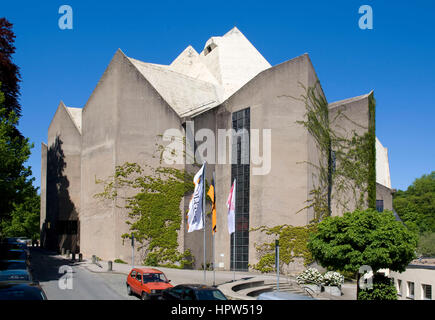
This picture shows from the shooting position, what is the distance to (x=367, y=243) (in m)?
22.2

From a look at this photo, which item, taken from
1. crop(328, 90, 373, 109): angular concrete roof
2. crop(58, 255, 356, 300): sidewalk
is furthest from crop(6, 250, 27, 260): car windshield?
crop(328, 90, 373, 109): angular concrete roof

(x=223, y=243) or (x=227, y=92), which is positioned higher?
(x=227, y=92)

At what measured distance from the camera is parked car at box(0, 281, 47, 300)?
36.0 feet

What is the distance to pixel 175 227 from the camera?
3350 centimetres

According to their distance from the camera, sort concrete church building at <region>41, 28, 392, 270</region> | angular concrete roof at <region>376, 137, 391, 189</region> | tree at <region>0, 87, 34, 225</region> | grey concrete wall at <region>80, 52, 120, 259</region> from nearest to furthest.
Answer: tree at <region>0, 87, 34, 225</region>, concrete church building at <region>41, 28, 392, 270</region>, grey concrete wall at <region>80, 52, 120, 259</region>, angular concrete roof at <region>376, 137, 391, 189</region>

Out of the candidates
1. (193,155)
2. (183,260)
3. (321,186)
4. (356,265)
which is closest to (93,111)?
(193,155)

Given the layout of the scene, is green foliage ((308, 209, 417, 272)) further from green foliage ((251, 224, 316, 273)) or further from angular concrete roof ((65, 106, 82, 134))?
angular concrete roof ((65, 106, 82, 134))

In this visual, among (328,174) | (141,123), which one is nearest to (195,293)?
(141,123)

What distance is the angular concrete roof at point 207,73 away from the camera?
38781 millimetres

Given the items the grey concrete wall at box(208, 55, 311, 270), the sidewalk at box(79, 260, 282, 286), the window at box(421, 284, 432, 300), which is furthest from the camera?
the grey concrete wall at box(208, 55, 311, 270)

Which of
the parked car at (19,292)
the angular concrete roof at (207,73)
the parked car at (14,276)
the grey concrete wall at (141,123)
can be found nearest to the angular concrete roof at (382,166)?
the angular concrete roof at (207,73)

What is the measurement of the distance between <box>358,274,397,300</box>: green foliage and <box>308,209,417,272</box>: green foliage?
3.04ft

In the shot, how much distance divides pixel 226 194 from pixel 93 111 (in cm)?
1575

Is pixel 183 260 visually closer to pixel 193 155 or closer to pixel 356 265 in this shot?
pixel 193 155
